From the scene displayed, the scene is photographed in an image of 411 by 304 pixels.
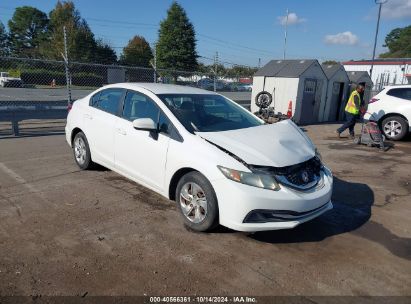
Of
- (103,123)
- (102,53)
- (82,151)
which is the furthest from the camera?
(102,53)

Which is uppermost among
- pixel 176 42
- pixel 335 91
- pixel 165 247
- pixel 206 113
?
pixel 176 42

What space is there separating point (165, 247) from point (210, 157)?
1.03m

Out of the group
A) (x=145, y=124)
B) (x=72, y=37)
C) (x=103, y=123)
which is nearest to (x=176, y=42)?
(x=72, y=37)

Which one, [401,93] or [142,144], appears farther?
[401,93]

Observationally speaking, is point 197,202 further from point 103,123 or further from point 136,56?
point 136,56

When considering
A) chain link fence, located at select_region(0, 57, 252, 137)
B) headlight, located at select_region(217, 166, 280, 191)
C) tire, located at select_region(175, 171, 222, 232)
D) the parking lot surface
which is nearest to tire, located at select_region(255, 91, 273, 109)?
chain link fence, located at select_region(0, 57, 252, 137)

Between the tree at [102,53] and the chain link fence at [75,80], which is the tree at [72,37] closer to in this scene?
the tree at [102,53]

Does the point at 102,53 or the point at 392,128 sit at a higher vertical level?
the point at 102,53

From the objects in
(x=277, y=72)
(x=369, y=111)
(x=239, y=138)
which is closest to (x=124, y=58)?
(x=277, y=72)

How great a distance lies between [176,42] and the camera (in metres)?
51.2

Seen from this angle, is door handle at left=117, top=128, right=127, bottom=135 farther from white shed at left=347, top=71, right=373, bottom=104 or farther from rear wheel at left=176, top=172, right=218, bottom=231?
white shed at left=347, top=71, right=373, bottom=104

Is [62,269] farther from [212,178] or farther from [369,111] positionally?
[369,111]

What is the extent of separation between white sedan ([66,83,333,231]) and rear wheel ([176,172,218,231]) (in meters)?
0.01

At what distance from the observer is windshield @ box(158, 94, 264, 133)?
14.3 feet
